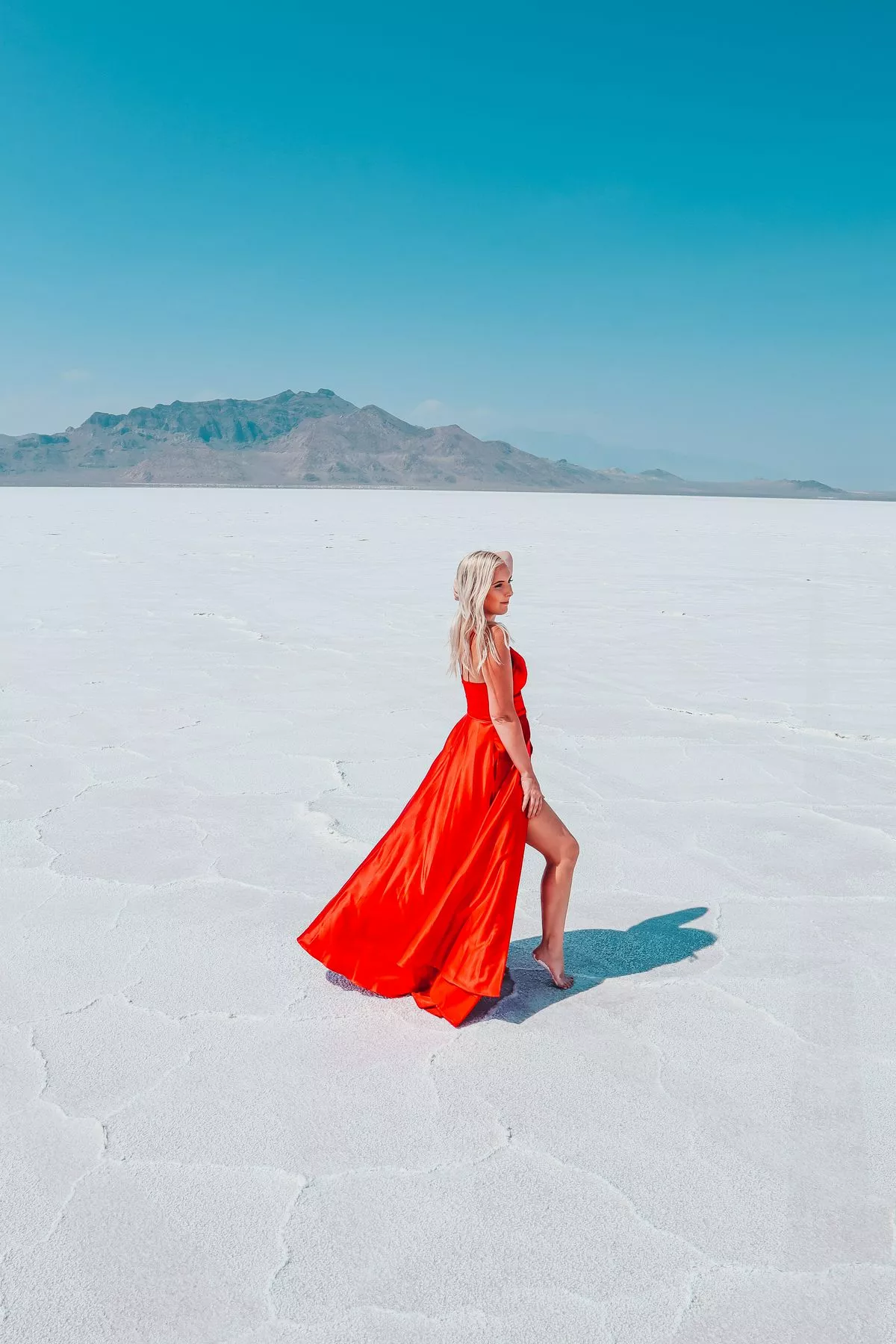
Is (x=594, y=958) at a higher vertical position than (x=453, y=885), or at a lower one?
lower

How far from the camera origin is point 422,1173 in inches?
71.1

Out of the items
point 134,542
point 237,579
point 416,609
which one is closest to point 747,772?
point 416,609

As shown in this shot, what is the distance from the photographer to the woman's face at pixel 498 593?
2191 millimetres

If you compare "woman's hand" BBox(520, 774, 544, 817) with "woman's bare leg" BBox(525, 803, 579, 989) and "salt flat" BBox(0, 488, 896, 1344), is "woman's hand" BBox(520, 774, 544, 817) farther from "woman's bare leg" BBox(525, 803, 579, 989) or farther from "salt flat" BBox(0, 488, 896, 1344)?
"salt flat" BBox(0, 488, 896, 1344)

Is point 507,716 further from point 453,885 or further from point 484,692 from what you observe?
point 453,885

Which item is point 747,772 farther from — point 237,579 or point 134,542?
point 134,542

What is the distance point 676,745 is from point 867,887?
1.56 m

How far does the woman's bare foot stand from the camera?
244 centimetres

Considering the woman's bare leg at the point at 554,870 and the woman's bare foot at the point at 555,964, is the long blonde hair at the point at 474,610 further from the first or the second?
the woman's bare foot at the point at 555,964

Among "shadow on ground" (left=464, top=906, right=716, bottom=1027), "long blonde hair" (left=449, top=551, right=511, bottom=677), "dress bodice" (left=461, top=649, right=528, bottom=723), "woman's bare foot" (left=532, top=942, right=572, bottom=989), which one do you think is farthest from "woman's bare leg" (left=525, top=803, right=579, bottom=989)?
"long blonde hair" (left=449, top=551, right=511, bottom=677)

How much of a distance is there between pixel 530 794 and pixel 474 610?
41cm

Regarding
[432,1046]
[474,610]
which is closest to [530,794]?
[474,610]

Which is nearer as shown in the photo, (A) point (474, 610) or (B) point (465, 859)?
(A) point (474, 610)

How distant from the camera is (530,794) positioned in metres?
2.27
